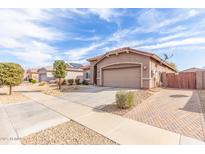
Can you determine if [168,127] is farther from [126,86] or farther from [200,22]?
[126,86]

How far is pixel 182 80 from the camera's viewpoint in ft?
44.3

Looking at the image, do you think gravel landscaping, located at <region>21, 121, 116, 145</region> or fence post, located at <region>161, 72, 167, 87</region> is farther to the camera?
fence post, located at <region>161, 72, 167, 87</region>

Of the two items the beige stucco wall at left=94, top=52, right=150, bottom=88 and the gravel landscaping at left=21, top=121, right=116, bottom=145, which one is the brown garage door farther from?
the gravel landscaping at left=21, top=121, right=116, bottom=145

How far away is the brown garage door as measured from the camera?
12906 millimetres

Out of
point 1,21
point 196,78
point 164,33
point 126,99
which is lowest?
point 126,99

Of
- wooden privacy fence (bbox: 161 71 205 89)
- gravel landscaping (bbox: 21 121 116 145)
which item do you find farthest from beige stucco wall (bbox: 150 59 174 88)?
gravel landscaping (bbox: 21 121 116 145)

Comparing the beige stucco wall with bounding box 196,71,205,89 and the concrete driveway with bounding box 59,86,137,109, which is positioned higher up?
the beige stucco wall with bounding box 196,71,205,89

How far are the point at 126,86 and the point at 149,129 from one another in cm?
932

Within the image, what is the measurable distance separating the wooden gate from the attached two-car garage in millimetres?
4314

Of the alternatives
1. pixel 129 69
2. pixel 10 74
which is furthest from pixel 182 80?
pixel 10 74

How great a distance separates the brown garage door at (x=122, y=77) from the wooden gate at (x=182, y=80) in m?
4.32

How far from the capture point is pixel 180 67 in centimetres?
3703

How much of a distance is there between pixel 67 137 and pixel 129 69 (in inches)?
421
